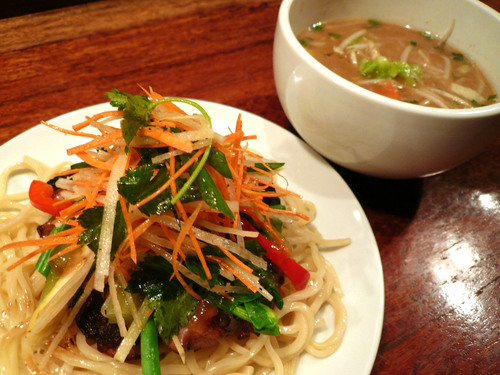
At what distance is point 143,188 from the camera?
119 centimetres

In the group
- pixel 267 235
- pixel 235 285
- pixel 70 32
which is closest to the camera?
pixel 235 285

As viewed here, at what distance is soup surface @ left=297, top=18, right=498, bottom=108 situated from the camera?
1.76m

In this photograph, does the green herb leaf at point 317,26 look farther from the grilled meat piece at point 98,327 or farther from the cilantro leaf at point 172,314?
the grilled meat piece at point 98,327

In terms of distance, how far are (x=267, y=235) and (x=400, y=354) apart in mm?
695

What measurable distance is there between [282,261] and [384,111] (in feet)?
2.20

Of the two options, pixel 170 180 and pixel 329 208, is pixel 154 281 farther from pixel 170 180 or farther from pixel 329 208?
pixel 329 208

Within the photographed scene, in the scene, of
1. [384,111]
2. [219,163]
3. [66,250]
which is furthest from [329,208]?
[66,250]

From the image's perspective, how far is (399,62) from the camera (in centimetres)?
183

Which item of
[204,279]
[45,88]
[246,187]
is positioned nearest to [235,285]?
[204,279]

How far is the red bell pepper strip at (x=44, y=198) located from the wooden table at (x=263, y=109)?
673mm

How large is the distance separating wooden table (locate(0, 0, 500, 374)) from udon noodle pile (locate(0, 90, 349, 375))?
0.45 metres

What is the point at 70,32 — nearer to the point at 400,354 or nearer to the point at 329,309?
the point at 329,309

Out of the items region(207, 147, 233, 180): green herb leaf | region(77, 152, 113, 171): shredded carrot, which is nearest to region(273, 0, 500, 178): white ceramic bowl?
region(207, 147, 233, 180): green herb leaf

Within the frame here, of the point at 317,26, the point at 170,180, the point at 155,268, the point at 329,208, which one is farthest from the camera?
the point at 317,26
